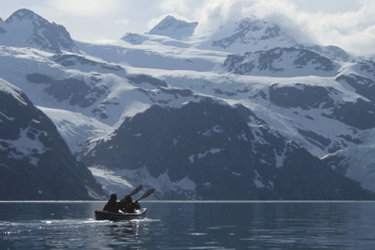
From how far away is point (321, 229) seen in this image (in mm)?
128625

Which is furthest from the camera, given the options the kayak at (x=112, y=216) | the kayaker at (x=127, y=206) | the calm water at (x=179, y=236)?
the kayaker at (x=127, y=206)

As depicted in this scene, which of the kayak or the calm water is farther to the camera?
the kayak

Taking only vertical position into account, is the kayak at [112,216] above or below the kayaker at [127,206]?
below

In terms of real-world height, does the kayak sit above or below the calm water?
above

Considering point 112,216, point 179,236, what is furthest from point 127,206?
point 179,236

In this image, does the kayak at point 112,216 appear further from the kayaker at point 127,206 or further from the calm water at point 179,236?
→ the calm water at point 179,236

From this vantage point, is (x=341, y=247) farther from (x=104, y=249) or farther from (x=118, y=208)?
(x=118, y=208)

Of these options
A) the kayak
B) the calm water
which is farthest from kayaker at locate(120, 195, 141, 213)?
the calm water

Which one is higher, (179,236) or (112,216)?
(112,216)

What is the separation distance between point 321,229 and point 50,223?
143 feet

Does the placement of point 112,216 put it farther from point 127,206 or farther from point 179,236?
point 179,236

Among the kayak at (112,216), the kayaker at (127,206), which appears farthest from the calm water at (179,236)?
the kayaker at (127,206)

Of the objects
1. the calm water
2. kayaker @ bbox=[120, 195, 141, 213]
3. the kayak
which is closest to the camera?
the calm water

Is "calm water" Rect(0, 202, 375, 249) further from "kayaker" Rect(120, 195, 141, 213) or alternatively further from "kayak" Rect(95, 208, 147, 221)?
"kayaker" Rect(120, 195, 141, 213)
